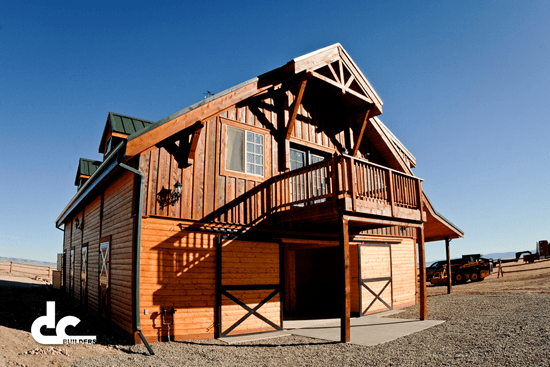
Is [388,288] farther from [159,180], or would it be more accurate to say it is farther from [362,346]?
[159,180]

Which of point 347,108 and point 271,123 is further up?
point 347,108

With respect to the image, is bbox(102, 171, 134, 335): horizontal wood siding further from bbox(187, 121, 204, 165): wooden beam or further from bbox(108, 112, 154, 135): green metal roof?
bbox(108, 112, 154, 135): green metal roof

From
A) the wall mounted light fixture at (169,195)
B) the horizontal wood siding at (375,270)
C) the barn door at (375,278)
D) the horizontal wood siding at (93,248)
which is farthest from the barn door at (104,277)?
the horizontal wood siding at (375,270)

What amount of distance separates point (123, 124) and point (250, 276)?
758cm

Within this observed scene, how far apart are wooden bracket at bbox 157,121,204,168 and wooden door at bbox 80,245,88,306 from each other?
25.1 feet

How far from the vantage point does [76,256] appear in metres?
17.0

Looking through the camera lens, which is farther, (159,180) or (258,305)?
(258,305)

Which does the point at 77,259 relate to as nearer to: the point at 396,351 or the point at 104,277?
the point at 104,277

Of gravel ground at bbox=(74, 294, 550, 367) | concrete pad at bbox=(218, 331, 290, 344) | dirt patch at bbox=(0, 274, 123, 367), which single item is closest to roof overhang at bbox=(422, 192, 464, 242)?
gravel ground at bbox=(74, 294, 550, 367)

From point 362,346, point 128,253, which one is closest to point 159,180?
point 128,253

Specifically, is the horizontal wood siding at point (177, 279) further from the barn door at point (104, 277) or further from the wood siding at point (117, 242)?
the barn door at point (104, 277)

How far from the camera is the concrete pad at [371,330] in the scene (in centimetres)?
877

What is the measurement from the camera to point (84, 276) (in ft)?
46.6

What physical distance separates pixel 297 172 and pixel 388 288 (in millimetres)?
6990
